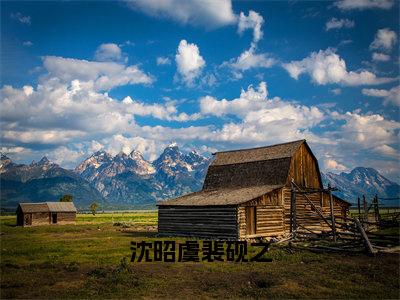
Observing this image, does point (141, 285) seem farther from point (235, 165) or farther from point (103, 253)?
point (235, 165)

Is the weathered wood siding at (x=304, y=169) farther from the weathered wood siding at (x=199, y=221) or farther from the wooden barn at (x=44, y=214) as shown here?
the wooden barn at (x=44, y=214)

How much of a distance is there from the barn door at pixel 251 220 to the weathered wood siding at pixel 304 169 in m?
6.57

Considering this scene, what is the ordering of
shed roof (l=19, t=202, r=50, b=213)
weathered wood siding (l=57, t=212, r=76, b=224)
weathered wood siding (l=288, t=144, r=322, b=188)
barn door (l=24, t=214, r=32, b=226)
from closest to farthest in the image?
weathered wood siding (l=288, t=144, r=322, b=188) < barn door (l=24, t=214, r=32, b=226) < shed roof (l=19, t=202, r=50, b=213) < weathered wood siding (l=57, t=212, r=76, b=224)

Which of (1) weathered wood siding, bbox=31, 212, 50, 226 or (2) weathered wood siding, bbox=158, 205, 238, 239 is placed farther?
(1) weathered wood siding, bbox=31, 212, 50, 226

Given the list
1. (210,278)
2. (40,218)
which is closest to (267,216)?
(210,278)

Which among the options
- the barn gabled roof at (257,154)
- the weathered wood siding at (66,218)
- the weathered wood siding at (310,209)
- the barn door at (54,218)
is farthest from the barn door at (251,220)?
the barn door at (54,218)

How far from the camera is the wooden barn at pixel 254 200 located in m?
32.8

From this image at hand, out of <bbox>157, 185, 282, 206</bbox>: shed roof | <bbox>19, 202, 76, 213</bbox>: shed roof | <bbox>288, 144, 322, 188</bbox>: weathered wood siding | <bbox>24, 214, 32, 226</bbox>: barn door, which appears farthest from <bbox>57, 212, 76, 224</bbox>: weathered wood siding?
<bbox>288, 144, 322, 188</bbox>: weathered wood siding

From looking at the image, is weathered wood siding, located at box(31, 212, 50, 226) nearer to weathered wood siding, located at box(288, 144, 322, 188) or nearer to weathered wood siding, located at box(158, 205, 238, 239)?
weathered wood siding, located at box(158, 205, 238, 239)

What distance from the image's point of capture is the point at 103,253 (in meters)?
24.9

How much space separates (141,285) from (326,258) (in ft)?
34.3

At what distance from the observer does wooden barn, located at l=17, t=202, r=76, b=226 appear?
69625 mm

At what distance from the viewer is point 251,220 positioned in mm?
33031

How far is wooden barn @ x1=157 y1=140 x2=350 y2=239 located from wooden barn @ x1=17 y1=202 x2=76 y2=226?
133 feet
